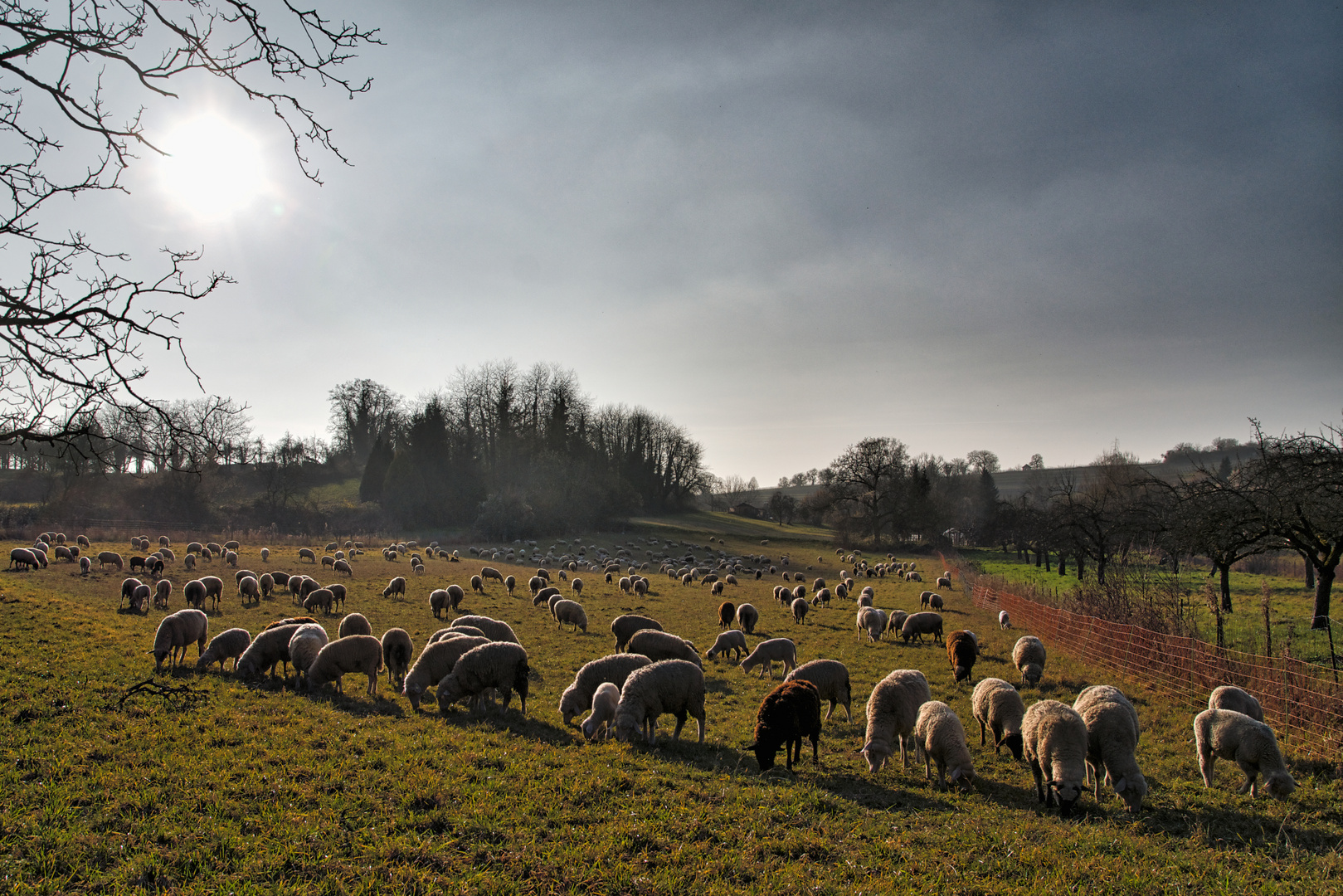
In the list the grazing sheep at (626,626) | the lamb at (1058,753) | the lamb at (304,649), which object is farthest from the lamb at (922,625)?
A: the lamb at (304,649)

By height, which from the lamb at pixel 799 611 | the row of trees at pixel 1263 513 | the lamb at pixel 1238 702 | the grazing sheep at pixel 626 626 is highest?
the row of trees at pixel 1263 513

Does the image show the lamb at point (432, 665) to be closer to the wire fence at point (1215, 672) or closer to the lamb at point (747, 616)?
the lamb at point (747, 616)

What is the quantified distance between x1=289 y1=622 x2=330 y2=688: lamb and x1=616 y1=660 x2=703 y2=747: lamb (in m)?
5.98

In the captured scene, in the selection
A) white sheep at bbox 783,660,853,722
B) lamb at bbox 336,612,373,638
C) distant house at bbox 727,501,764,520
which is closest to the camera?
white sheep at bbox 783,660,853,722

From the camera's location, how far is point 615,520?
66312 mm

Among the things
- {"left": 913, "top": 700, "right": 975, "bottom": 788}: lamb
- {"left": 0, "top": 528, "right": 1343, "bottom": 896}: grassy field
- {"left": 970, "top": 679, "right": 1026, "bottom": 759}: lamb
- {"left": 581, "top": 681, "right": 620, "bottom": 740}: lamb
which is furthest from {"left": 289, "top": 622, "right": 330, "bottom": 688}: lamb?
{"left": 970, "top": 679, "right": 1026, "bottom": 759}: lamb

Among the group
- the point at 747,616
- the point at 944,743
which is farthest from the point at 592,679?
the point at 747,616

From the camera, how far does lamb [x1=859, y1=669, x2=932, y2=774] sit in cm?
816

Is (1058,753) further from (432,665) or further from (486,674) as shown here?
(432,665)

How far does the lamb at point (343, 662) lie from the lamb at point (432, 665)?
2.43ft

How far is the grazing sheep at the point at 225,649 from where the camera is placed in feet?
37.5

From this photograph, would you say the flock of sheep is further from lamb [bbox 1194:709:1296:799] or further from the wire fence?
the wire fence

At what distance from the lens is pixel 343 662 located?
35.2ft

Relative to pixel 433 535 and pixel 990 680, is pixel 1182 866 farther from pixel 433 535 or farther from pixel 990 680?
pixel 433 535
